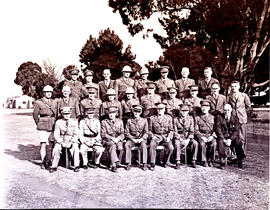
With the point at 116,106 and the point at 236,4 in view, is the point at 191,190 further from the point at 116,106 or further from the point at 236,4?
the point at 236,4

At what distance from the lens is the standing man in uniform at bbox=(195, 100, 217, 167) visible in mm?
6297

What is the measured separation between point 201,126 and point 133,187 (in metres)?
2.44

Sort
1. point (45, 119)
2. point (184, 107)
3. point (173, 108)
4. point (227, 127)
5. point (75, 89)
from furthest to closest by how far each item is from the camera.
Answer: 1. point (75, 89)
2. point (173, 108)
3. point (184, 107)
4. point (227, 127)
5. point (45, 119)

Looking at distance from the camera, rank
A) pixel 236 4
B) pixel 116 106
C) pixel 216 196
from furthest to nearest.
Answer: pixel 236 4 < pixel 116 106 < pixel 216 196

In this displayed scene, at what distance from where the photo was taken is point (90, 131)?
6.28 meters

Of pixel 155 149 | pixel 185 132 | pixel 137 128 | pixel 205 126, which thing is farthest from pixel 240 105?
pixel 137 128

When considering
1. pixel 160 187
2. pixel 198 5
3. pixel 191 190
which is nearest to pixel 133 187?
pixel 160 187

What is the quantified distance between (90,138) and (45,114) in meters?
1.02

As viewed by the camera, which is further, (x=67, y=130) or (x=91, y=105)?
(x=91, y=105)

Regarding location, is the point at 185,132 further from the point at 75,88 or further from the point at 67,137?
the point at 75,88

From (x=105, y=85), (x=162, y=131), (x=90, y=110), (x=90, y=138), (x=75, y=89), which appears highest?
(x=105, y=85)

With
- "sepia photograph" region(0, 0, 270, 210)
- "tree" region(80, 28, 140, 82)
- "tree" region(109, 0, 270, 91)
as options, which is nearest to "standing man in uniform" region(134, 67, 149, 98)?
"sepia photograph" region(0, 0, 270, 210)

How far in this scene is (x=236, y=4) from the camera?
11.0 meters

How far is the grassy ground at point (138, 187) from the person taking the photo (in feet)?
13.3
